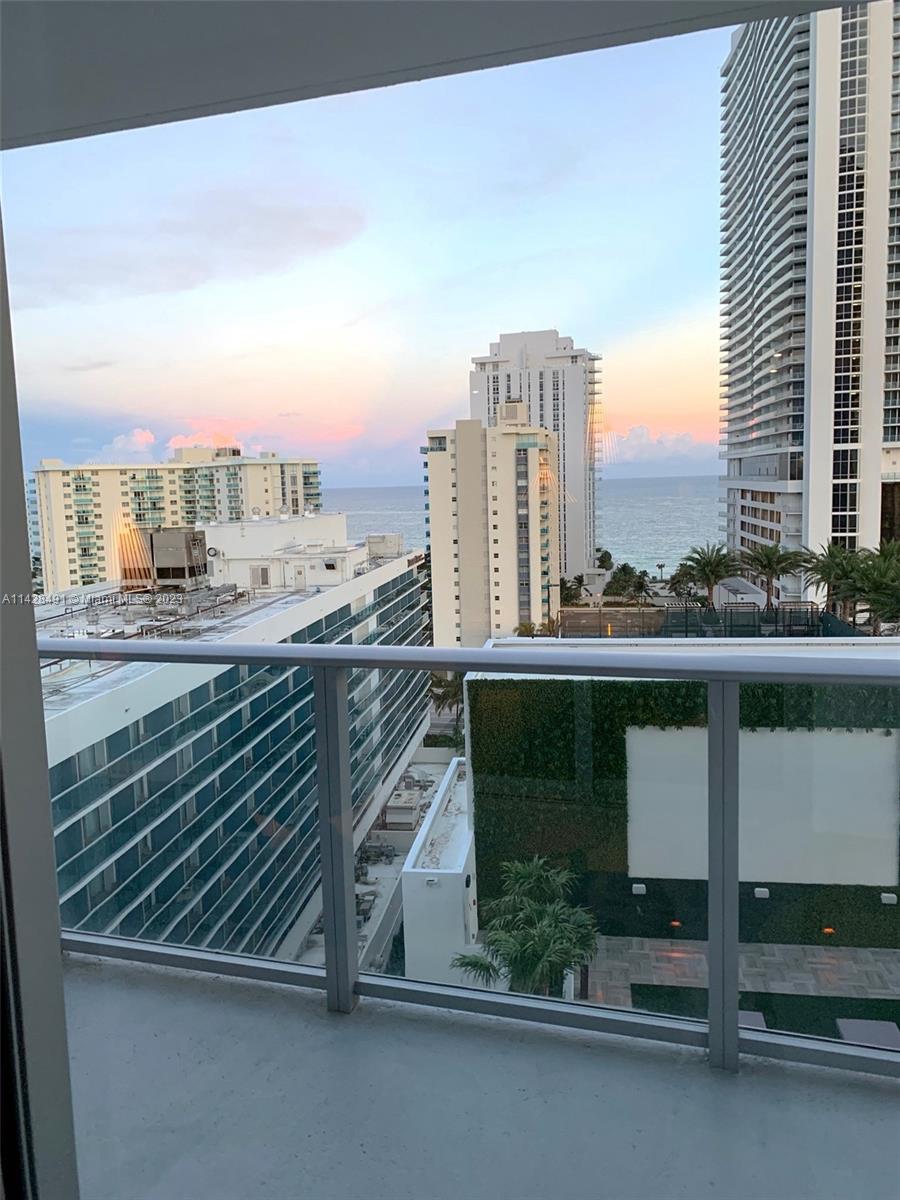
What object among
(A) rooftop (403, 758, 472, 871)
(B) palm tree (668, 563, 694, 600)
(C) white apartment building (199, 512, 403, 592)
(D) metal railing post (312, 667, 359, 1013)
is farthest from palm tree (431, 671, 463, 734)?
(B) palm tree (668, 563, 694, 600)

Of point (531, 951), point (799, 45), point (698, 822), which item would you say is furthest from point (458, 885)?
point (799, 45)

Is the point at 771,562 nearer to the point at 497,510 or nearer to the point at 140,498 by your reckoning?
the point at 497,510

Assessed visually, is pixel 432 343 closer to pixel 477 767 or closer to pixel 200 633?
pixel 200 633

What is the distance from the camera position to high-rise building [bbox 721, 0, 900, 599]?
9.73 feet

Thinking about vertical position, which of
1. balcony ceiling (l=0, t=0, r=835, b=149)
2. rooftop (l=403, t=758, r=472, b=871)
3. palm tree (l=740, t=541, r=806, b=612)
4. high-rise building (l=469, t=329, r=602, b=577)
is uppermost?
balcony ceiling (l=0, t=0, r=835, b=149)

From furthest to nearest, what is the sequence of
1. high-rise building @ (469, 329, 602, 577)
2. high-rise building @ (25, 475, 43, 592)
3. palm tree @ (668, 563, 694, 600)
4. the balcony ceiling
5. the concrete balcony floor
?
palm tree @ (668, 563, 694, 600), high-rise building @ (469, 329, 602, 577), the concrete balcony floor, the balcony ceiling, high-rise building @ (25, 475, 43, 592)

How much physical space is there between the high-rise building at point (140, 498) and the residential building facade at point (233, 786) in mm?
298

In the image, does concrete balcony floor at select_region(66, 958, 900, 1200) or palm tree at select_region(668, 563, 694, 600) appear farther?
palm tree at select_region(668, 563, 694, 600)

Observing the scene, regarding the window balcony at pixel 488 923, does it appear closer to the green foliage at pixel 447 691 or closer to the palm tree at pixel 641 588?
the green foliage at pixel 447 691

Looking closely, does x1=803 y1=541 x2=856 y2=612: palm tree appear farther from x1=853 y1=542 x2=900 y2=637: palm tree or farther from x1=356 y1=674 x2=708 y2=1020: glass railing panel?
x1=356 y1=674 x2=708 y2=1020: glass railing panel

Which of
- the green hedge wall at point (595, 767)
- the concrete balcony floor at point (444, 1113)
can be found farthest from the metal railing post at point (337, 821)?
the green hedge wall at point (595, 767)

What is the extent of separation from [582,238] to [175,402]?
1659 mm

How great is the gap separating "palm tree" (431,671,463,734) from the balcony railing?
3 centimetres

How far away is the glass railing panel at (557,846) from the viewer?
205 centimetres
